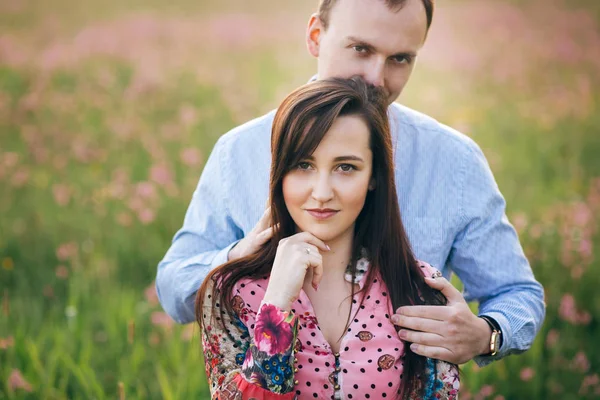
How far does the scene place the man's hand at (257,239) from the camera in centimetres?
220

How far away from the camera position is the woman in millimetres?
1997

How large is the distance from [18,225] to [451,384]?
3523 mm

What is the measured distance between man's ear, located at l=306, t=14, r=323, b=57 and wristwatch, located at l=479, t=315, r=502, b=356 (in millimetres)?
1261

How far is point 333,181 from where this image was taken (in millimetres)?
2080

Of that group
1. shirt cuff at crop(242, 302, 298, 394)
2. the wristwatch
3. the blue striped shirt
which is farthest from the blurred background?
shirt cuff at crop(242, 302, 298, 394)

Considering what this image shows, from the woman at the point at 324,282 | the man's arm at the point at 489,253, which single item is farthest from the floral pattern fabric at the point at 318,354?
the man's arm at the point at 489,253

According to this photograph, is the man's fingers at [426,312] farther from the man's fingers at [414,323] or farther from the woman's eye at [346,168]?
the woman's eye at [346,168]

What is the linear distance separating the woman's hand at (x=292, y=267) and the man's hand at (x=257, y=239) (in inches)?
5.0

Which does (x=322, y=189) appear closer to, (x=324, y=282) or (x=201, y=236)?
(x=324, y=282)

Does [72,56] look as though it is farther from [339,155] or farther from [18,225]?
[339,155]

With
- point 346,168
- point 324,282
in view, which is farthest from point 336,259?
point 346,168

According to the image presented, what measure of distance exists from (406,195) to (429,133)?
0.27 meters

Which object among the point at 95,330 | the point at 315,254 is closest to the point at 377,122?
the point at 315,254

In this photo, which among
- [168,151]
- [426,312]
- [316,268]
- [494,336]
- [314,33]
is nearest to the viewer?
[316,268]
